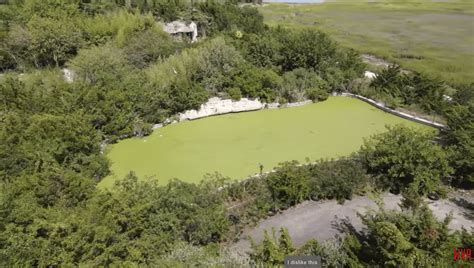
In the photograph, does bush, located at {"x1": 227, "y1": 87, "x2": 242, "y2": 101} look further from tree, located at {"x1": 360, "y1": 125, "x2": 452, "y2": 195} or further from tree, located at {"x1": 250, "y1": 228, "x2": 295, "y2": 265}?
tree, located at {"x1": 250, "y1": 228, "x2": 295, "y2": 265}

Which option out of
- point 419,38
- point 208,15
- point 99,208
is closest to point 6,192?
point 99,208

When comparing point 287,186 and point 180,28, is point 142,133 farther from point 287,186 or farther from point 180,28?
point 180,28

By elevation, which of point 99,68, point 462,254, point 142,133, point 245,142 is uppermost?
point 462,254

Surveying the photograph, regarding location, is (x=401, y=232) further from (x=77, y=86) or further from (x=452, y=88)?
(x=452, y=88)

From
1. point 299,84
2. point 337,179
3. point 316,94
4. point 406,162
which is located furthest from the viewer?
point 299,84

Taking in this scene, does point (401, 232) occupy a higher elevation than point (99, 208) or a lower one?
higher

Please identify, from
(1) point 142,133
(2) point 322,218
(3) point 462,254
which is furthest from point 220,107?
(3) point 462,254
